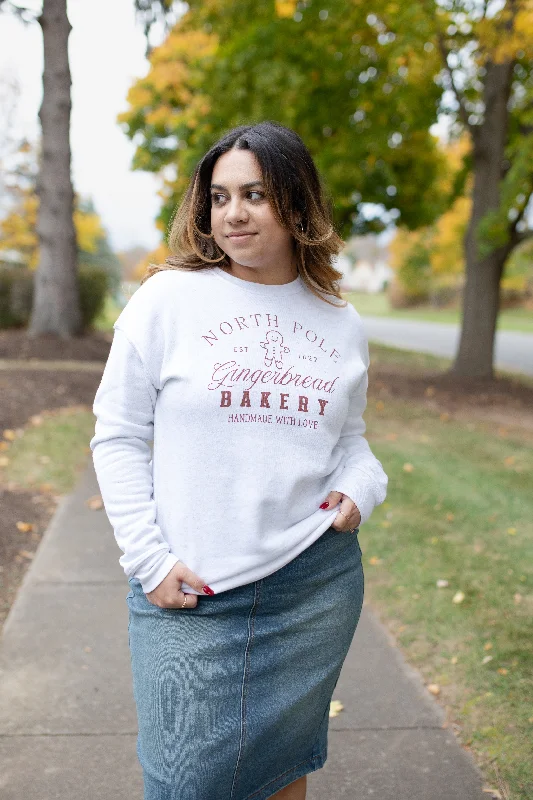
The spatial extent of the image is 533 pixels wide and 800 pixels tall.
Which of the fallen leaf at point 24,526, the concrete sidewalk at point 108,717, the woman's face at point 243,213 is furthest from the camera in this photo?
the fallen leaf at point 24,526

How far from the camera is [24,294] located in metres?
18.1

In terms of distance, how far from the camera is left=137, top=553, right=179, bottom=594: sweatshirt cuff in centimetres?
176

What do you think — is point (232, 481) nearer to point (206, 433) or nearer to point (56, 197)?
point (206, 433)

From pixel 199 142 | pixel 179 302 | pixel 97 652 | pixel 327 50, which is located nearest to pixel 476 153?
pixel 327 50

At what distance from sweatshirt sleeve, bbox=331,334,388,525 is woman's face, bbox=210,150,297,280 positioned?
36cm

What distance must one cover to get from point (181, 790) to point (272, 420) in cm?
79

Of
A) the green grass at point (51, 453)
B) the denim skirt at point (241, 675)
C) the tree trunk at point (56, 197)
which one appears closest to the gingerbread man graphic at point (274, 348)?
the denim skirt at point (241, 675)

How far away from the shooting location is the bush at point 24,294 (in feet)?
59.3

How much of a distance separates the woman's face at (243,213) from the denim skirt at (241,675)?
664mm

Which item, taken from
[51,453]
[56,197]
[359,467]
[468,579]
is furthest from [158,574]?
[56,197]

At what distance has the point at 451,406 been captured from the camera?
407 inches

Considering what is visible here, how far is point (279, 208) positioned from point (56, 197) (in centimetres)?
1242

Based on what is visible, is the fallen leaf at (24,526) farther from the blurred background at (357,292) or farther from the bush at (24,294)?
the bush at (24,294)

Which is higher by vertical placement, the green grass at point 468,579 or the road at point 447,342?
the green grass at point 468,579
